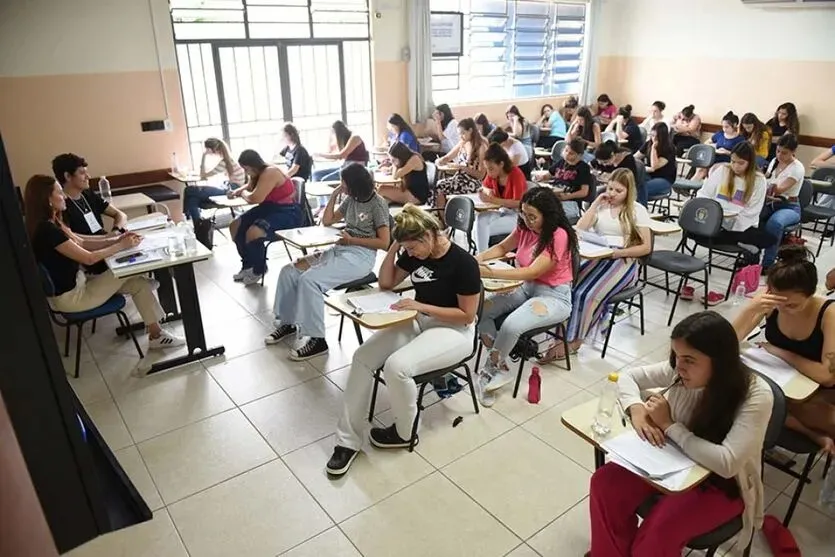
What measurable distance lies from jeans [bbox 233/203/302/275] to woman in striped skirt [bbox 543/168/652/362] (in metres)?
2.68

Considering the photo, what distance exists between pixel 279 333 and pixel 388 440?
1569 mm

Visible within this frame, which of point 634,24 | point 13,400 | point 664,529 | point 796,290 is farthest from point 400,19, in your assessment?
point 13,400

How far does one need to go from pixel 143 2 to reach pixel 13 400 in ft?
22.7

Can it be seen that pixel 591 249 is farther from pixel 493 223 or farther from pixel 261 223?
pixel 261 223

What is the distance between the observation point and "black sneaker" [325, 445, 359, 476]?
300cm

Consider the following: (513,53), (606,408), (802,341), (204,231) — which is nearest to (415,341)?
(606,408)

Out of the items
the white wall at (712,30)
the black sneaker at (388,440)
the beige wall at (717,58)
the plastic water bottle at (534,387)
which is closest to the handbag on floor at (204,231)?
the black sneaker at (388,440)

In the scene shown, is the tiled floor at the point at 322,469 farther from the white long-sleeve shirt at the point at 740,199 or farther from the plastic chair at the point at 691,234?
the white long-sleeve shirt at the point at 740,199

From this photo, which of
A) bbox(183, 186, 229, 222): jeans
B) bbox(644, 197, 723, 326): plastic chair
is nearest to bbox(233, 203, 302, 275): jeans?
bbox(183, 186, 229, 222): jeans

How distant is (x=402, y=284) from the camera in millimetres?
3510

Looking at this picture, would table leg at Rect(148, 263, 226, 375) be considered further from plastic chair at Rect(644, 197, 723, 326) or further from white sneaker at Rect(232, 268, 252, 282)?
plastic chair at Rect(644, 197, 723, 326)

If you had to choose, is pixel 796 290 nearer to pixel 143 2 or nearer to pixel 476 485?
pixel 476 485

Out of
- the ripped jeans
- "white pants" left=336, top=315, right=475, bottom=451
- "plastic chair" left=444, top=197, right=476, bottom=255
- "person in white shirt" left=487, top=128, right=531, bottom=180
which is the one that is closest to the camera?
"white pants" left=336, top=315, right=475, bottom=451

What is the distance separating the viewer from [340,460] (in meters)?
3.04
